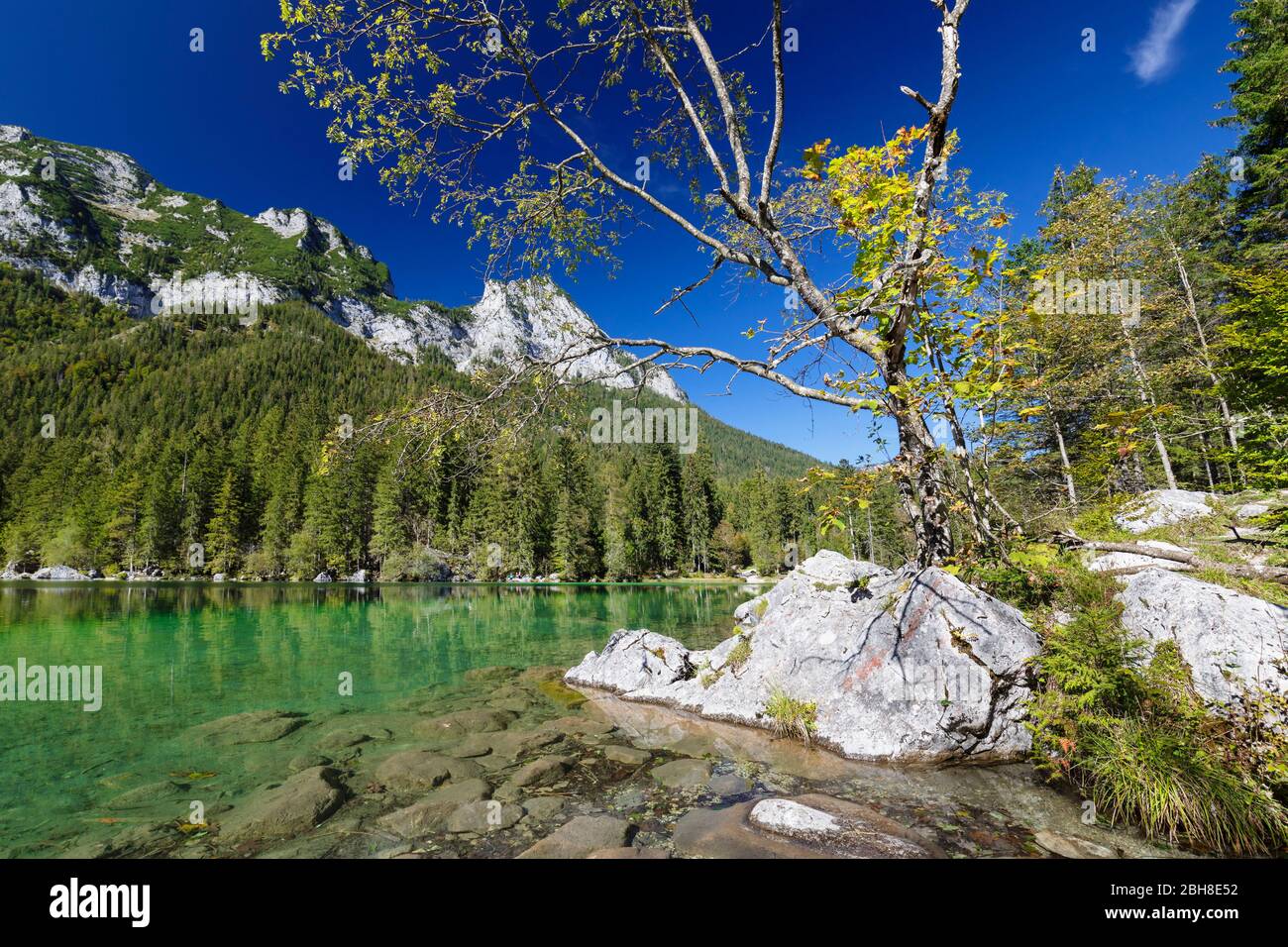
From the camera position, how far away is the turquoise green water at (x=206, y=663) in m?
6.91

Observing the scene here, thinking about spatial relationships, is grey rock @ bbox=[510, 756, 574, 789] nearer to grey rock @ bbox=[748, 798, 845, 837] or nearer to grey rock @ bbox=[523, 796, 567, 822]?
grey rock @ bbox=[523, 796, 567, 822]

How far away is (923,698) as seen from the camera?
648 centimetres

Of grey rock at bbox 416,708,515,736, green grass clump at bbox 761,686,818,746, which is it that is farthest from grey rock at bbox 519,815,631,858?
grey rock at bbox 416,708,515,736

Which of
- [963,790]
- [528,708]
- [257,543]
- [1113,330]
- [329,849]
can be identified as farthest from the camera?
[257,543]

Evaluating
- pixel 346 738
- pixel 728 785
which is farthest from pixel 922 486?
pixel 346 738

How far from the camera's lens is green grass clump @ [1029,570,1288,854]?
424 cm

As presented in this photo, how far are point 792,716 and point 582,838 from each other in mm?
3921

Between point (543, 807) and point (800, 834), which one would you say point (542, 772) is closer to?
point (543, 807)

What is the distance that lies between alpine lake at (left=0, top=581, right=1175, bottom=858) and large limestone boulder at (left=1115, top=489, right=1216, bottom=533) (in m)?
11.1

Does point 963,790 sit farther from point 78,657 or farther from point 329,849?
point 78,657

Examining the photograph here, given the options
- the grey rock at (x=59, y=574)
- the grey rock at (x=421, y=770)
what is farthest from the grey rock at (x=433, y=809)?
the grey rock at (x=59, y=574)

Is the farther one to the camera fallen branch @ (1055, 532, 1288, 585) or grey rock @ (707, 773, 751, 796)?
fallen branch @ (1055, 532, 1288, 585)

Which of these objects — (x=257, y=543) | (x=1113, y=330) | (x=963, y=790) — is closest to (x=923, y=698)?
(x=963, y=790)
